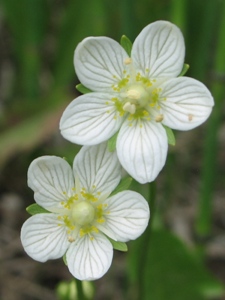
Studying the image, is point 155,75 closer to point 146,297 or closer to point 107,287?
point 146,297

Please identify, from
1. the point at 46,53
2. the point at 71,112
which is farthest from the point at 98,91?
the point at 46,53

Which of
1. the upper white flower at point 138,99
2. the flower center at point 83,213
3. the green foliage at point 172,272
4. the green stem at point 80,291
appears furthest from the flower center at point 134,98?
the green foliage at point 172,272

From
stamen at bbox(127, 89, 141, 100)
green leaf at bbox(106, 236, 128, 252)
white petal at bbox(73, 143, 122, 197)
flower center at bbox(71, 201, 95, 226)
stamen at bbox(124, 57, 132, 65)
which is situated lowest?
green leaf at bbox(106, 236, 128, 252)

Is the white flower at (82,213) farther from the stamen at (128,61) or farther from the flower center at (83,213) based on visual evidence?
the stamen at (128,61)

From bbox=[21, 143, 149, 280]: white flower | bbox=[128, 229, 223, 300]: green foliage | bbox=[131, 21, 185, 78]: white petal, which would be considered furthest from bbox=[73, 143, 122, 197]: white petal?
bbox=[128, 229, 223, 300]: green foliage

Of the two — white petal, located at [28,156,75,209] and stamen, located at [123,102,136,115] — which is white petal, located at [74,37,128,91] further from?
white petal, located at [28,156,75,209]
